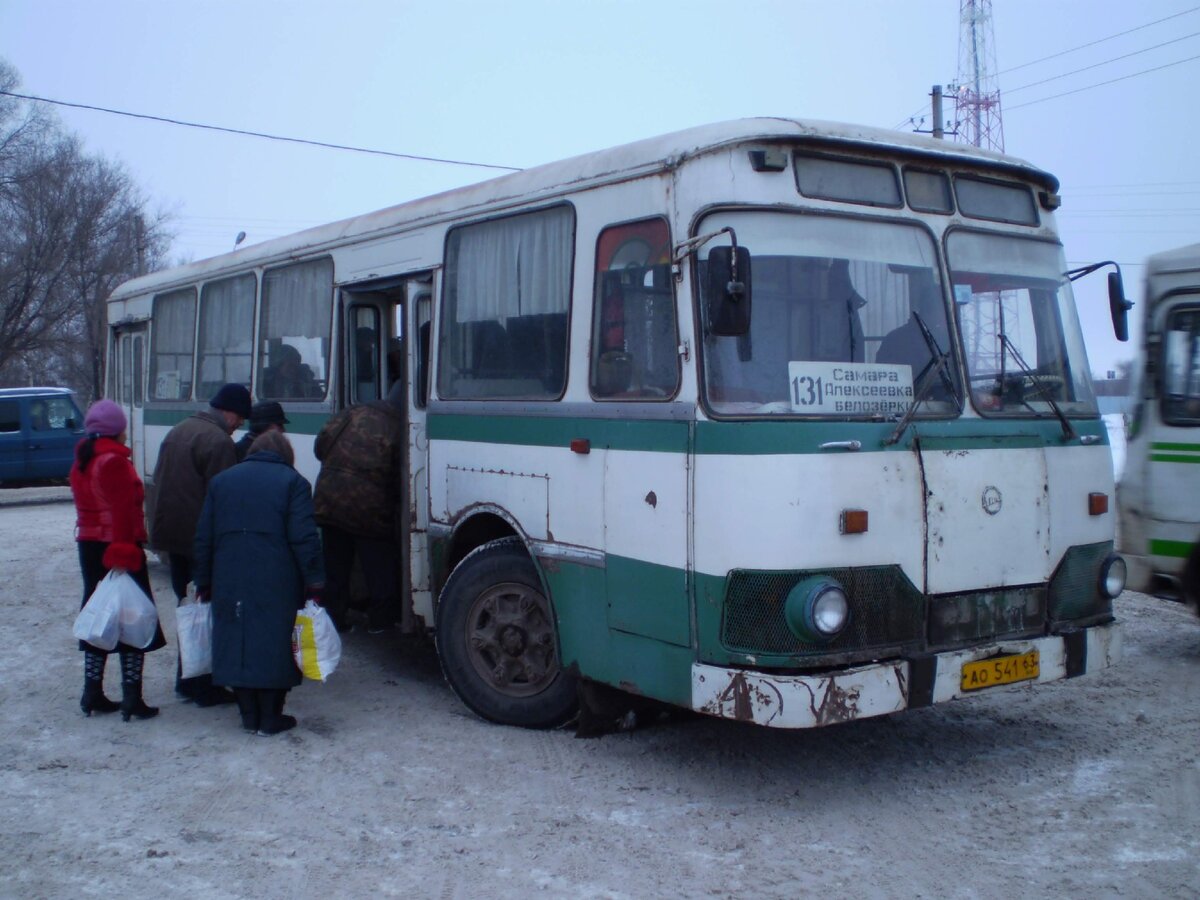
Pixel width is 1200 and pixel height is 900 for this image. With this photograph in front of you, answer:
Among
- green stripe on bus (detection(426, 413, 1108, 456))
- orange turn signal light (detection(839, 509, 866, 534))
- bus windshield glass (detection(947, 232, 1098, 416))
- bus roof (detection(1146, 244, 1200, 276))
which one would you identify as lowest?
orange turn signal light (detection(839, 509, 866, 534))

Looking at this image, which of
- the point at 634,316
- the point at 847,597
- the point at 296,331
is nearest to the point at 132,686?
the point at 296,331

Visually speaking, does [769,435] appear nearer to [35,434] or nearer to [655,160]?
[655,160]

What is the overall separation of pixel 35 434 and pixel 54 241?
22500 millimetres

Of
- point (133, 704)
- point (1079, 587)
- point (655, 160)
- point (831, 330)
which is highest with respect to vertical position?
point (655, 160)

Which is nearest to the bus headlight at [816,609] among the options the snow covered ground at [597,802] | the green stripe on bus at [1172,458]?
the snow covered ground at [597,802]

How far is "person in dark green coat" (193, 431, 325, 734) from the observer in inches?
263

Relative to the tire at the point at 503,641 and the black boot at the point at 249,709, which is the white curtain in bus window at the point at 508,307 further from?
the black boot at the point at 249,709

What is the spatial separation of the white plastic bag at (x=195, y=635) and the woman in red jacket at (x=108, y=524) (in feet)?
0.63

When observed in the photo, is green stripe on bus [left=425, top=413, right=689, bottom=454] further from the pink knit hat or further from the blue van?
the blue van

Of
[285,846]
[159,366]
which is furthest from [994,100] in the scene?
[285,846]

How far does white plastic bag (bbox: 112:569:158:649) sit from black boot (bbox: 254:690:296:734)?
0.73 meters

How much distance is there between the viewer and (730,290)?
5.10m

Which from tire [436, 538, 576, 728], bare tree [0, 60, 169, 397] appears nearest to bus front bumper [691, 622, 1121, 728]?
tire [436, 538, 576, 728]

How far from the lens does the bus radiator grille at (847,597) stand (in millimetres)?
5230
